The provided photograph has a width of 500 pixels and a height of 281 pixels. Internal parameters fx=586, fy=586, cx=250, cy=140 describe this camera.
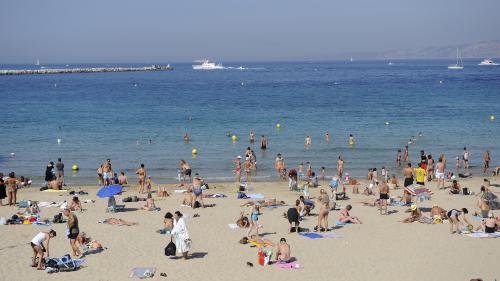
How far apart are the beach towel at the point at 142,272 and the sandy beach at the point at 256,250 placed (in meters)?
0.22

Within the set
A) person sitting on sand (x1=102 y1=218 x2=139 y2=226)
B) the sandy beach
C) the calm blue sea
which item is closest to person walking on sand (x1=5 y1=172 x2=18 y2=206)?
the sandy beach

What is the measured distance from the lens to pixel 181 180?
1104 inches

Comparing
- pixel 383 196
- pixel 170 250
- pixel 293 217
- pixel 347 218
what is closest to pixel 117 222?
pixel 170 250

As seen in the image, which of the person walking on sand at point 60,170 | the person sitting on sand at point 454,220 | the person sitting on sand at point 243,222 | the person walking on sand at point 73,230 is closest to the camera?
the person walking on sand at point 73,230

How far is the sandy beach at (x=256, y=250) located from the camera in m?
14.2

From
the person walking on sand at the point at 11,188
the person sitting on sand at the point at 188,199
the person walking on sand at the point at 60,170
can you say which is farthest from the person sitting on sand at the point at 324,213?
the person walking on sand at the point at 60,170

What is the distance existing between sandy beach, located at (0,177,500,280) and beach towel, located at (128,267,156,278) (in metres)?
0.22

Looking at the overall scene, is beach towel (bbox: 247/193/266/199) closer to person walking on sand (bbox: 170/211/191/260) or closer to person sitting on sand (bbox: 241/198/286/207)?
person sitting on sand (bbox: 241/198/286/207)

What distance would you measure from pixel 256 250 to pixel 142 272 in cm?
340

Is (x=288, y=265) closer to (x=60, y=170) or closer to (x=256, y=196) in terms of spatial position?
(x=256, y=196)

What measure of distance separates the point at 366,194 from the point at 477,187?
5027mm

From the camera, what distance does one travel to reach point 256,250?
16.0 meters

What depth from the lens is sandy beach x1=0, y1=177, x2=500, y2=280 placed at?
1416cm

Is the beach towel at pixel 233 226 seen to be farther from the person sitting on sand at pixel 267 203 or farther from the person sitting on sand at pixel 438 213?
the person sitting on sand at pixel 438 213
